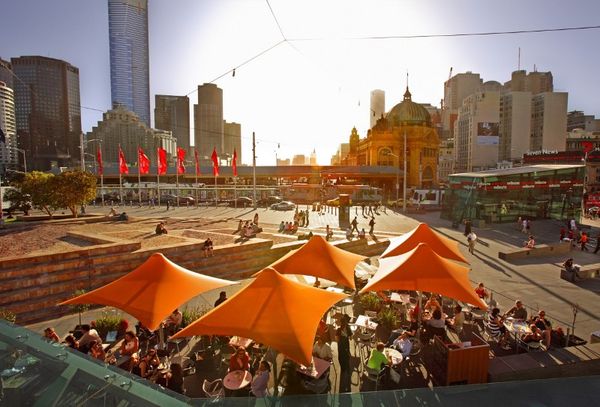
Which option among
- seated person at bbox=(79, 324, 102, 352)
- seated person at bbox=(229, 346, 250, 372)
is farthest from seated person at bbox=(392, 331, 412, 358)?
seated person at bbox=(79, 324, 102, 352)

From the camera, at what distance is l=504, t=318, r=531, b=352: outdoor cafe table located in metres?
9.37

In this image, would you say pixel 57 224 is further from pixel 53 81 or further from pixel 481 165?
pixel 53 81

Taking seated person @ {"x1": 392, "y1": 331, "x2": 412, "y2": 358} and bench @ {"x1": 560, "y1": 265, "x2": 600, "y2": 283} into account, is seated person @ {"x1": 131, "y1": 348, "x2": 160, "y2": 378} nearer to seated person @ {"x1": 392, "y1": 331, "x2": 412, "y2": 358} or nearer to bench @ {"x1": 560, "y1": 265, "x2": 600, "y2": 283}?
seated person @ {"x1": 392, "y1": 331, "x2": 412, "y2": 358}

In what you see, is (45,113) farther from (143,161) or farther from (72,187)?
(72,187)

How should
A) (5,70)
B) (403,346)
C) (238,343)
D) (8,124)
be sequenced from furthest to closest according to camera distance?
1. (8,124)
2. (5,70)
3. (238,343)
4. (403,346)

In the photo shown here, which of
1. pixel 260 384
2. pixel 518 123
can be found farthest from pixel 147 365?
pixel 518 123

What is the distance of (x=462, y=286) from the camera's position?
8773 millimetres

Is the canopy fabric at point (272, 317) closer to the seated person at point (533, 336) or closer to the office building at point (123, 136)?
the seated person at point (533, 336)

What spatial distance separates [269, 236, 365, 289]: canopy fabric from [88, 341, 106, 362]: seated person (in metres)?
4.73

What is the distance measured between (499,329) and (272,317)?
7.02 meters

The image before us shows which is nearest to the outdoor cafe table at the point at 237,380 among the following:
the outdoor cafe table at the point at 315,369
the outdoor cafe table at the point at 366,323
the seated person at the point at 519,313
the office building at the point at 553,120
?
the outdoor cafe table at the point at 315,369

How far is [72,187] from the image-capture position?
2569 cm

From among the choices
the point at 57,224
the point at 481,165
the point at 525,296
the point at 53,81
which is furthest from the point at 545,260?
the point at 53,81

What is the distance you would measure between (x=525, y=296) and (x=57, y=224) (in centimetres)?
2845
